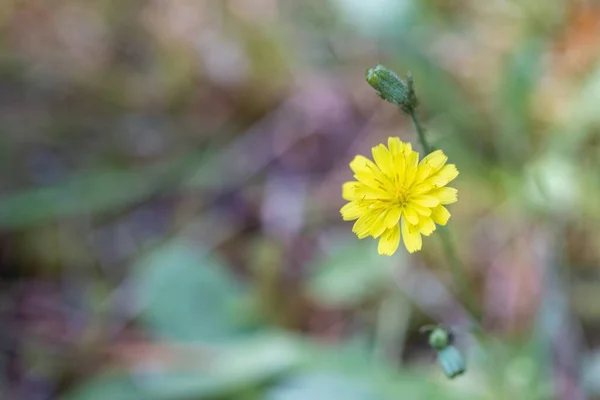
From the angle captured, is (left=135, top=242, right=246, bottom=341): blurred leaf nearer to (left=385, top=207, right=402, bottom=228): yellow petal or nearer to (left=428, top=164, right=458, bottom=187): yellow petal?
(left=385, top=207, right=402, bottom=228): yellow petal

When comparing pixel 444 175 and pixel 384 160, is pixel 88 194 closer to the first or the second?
pixel 384 160

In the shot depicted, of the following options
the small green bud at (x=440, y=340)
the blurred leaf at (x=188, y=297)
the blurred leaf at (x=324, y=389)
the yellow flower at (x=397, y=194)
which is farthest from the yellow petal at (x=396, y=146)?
the blurred leaf at (x=188, y=297)

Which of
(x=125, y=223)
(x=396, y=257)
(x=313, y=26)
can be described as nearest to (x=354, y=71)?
(x=313, y=26)

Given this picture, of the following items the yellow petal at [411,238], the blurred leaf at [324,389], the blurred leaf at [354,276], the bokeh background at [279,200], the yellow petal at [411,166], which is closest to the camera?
the yellow petal at [411,238]

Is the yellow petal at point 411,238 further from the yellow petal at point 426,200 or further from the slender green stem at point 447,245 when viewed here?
the slender green stem at point 447,245

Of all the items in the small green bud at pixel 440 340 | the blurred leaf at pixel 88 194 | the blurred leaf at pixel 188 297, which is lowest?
the small green bud at pixel 440 340

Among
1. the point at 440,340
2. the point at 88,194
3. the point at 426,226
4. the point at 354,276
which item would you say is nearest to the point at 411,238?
the point at 426,226

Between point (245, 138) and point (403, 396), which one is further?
point (245, 138)

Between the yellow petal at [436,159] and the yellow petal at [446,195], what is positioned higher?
the yellow petal at [436,159]

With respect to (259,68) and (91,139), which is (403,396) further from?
(91,139)
